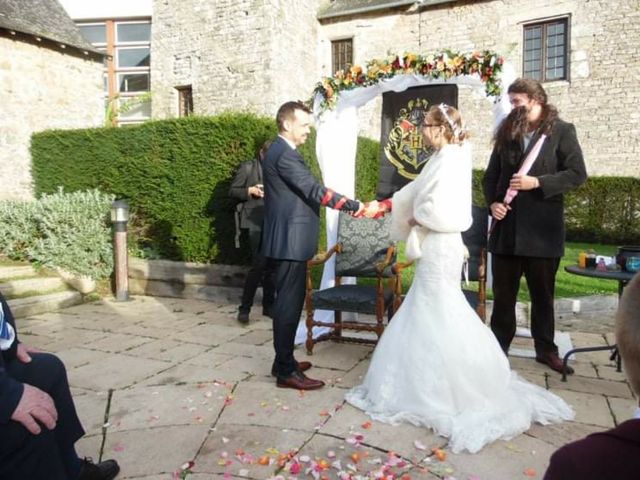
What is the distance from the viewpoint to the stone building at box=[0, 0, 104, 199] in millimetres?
10930

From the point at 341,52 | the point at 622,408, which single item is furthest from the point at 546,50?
the point at 622,408

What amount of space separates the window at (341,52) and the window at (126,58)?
7572mm

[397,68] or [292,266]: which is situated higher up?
[397,68]

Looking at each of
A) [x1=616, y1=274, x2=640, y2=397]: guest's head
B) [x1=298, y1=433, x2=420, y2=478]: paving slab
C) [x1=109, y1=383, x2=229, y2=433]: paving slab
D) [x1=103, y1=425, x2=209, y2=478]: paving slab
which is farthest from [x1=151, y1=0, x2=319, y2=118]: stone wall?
[x1=616, y1=274, x2=640, y2=397]: guest's head

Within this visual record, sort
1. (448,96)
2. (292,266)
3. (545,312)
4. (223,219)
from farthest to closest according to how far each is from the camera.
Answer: (223,219)
(448,96)
(545,312)
(292,266)

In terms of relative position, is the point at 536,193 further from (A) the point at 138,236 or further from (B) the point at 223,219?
(A) the point at 138,236

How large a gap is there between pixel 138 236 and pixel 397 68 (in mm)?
4673

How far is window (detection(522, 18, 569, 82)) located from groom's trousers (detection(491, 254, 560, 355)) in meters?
12.9

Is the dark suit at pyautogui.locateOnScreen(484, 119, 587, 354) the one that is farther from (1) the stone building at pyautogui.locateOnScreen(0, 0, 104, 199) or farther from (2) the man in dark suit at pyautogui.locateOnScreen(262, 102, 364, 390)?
(1) the stone building at pyautogui.locateOnScreen(0, 0, 104, 199)

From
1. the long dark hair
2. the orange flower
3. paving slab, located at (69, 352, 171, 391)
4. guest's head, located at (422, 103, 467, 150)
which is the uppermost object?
the long dark hair

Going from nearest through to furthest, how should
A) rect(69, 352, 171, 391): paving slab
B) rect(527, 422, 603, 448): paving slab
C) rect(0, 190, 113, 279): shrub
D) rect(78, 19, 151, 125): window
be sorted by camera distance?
rect(527, 422, 603, 448): paving slab < rect(69, 352, 171, 391): paving slab < rect(0, 190, 113, 279): shrub < rect(78, 19, 151, 125): window

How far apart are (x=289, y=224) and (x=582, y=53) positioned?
1400cm

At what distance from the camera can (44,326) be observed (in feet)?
17.6

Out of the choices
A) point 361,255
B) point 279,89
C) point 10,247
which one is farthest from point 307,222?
point 279,89
